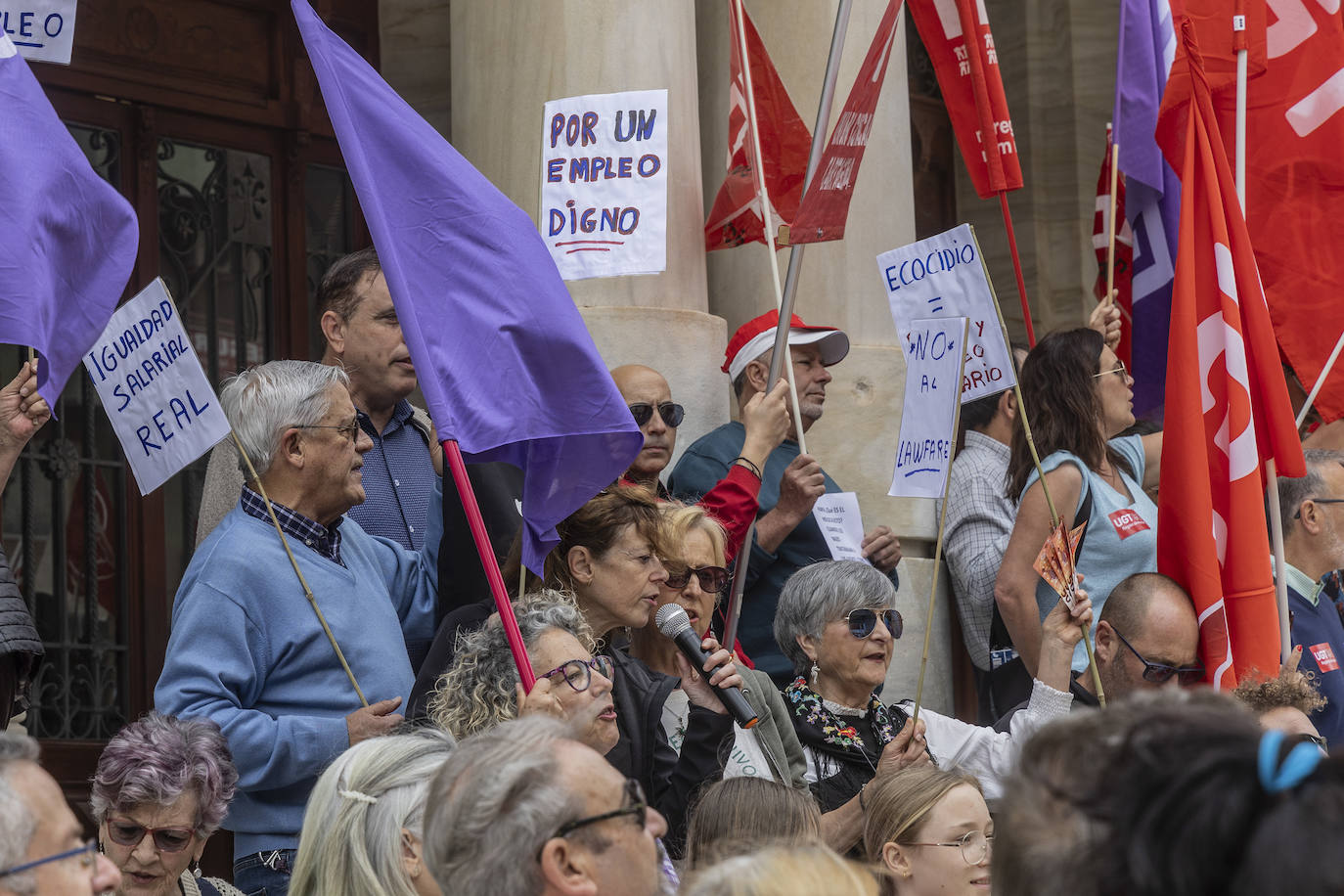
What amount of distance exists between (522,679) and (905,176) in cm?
447

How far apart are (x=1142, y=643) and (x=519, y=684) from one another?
208 centimetres

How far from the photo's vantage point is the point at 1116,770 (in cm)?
182

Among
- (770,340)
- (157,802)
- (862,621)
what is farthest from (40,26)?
(862,621)

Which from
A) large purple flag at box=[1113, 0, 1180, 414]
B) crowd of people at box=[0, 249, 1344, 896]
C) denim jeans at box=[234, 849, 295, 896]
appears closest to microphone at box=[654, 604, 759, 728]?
crowd of people at box=[0, 249, 1344, 896]

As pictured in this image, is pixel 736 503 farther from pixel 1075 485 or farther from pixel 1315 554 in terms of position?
pixel 1315 554

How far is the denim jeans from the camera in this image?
4398mm

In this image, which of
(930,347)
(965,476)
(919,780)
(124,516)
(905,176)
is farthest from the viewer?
(905,176)

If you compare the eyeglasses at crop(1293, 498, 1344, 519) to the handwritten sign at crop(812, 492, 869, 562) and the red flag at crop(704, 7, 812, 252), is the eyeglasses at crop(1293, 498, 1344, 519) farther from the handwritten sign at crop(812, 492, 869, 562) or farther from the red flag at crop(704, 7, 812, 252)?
the red flag at crop(704, 7, 812, 252)

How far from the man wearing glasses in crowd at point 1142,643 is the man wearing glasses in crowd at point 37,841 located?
3326mm

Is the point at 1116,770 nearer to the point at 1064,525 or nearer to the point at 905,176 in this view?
the point at 1064,525

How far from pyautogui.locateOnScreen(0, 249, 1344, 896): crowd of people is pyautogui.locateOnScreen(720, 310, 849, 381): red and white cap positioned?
16 millimetres

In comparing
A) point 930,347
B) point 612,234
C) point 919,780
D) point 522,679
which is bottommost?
point 919,780

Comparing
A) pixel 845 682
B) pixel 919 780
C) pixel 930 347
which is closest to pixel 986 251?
pixel 930 347

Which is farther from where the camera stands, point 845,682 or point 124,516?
point 124,516
